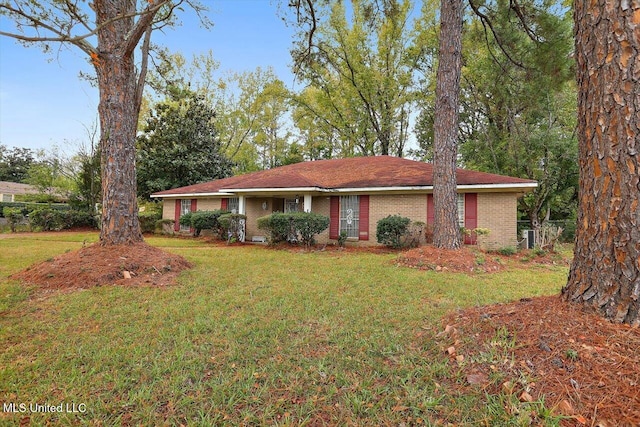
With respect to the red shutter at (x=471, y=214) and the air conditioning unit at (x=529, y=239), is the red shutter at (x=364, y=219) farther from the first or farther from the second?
the air conditioning unit at (x=529, y=239)

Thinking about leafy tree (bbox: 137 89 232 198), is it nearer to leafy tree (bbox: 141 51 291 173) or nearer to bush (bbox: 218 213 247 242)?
leafy tree (bbox: 141 51 291 173)

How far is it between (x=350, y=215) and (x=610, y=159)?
36.4 ft

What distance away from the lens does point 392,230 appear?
1157 centimetres

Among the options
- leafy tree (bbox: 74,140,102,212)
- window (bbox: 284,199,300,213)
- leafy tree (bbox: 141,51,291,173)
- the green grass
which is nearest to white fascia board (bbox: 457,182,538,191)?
the green grass

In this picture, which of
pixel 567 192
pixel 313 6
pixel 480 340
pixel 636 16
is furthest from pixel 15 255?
pixel 567 192

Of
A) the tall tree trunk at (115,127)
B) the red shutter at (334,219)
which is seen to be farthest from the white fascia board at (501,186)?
the tall tree trunk at (115,127)

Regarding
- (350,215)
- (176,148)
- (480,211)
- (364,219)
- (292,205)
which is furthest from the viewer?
(176,148)

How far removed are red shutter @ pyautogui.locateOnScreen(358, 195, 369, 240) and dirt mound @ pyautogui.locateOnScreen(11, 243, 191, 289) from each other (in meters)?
7.82

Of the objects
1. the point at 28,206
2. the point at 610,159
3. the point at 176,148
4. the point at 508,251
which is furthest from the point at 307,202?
the point at 28,206

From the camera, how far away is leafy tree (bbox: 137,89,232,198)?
2083cm

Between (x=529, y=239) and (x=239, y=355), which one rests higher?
(x=529, y=239)

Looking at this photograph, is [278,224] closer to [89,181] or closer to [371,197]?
[371,197]

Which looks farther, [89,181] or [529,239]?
[89,181]

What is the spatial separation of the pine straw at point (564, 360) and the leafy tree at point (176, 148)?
2152 cm
